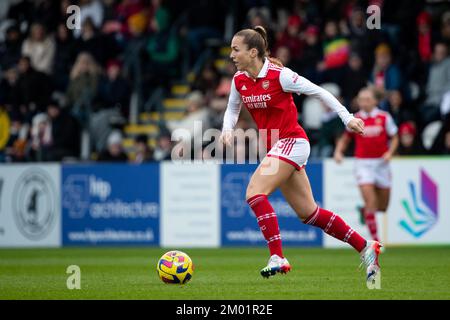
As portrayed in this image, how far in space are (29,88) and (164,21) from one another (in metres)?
3.49

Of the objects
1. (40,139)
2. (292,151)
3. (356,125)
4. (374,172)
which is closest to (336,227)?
(292,151)

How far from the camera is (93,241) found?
19.1 meters

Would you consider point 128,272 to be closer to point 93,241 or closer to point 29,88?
point 93,241

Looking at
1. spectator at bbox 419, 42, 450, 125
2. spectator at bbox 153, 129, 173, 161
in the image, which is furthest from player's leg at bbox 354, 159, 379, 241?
spectator at bbox 153, 129, 173, 161

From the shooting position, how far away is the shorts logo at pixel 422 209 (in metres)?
17.2

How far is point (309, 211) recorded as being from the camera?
32.8 feet

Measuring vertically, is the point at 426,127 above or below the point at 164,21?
below

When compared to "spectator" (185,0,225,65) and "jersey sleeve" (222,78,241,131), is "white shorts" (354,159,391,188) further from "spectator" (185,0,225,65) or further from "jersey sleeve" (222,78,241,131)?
"spectator" (185,0,225,65)

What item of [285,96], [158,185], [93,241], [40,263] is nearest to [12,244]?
[93,241]

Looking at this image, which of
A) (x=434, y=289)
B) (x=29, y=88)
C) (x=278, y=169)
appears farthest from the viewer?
(x=29, y=88)

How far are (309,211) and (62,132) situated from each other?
11.4 meters

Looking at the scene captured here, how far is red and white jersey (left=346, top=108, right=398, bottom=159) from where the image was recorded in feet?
52.5

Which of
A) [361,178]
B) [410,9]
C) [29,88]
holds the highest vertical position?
[410,9]

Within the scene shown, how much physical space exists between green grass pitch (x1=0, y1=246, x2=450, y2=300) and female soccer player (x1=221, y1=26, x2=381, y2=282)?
0.51 m
